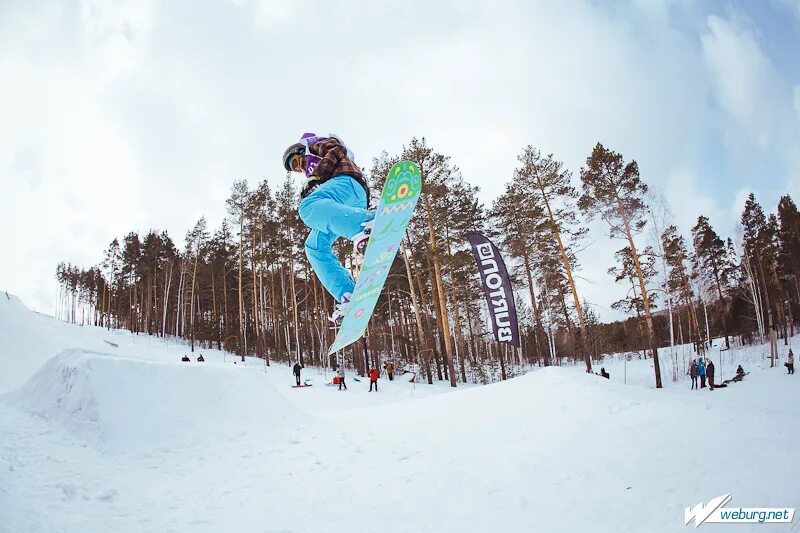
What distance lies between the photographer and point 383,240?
15.0 ft

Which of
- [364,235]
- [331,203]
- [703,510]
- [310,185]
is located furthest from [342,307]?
[703,510]

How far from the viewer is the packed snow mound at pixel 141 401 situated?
6781 millimetres

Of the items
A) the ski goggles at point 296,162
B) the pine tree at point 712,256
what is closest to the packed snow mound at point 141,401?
the ski goggles at point 296,162

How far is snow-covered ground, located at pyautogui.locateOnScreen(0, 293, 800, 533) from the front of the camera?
4086mm

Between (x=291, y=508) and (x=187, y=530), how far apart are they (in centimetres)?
103

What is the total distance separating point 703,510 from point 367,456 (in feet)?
14.0

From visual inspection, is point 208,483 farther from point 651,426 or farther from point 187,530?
point 651,426

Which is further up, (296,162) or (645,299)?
(296,162)

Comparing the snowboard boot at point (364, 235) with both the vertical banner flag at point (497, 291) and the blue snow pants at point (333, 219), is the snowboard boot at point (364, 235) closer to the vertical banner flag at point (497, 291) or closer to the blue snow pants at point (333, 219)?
the blue snow pants at point (333, 219)

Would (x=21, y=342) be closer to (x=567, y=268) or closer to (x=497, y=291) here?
(x=497, y=291)

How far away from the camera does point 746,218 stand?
30953 millimetres

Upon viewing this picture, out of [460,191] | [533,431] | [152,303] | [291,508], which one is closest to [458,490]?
[291,508]

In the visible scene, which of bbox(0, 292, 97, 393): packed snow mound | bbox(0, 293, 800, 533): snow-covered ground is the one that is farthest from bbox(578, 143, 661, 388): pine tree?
bbox(0, 292, 97, 393): packed snow mound

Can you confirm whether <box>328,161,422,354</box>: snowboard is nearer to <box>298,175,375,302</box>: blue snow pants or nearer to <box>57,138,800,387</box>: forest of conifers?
<box>298,175,375,302</box>: blue snow pants
